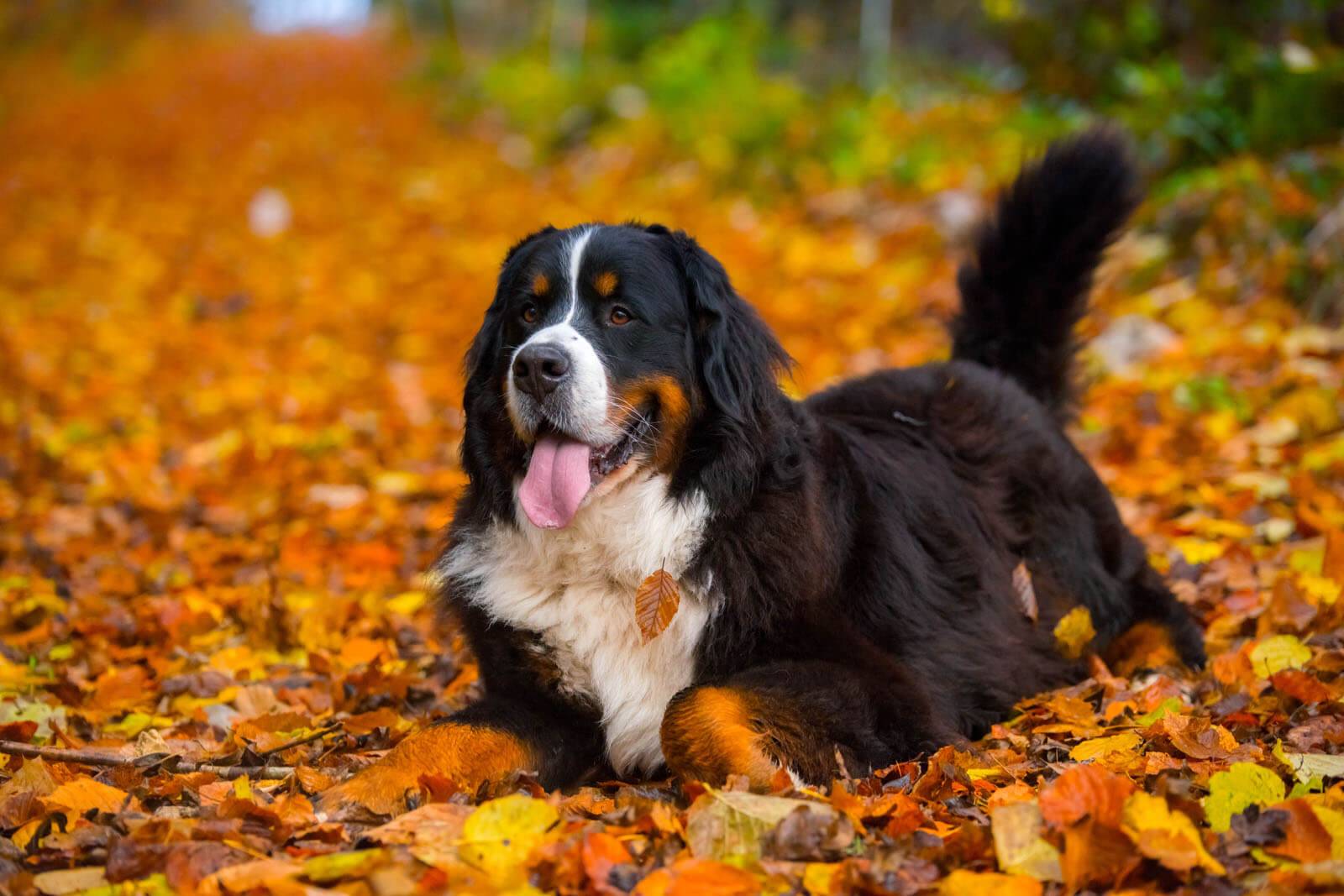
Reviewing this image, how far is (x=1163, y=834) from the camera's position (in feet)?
8.62

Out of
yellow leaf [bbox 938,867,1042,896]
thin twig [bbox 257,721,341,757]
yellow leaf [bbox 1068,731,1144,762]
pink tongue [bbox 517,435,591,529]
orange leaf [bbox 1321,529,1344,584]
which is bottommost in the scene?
yellow leaf [bbox 1068,731,1144,762]

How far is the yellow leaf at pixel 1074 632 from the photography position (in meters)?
4.31

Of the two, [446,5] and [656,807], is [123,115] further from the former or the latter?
[656,807]

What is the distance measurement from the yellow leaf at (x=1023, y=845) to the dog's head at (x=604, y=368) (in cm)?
130

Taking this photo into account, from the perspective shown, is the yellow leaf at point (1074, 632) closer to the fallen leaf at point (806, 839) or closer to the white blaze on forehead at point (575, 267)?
the fallen leaf at point (806, 839)

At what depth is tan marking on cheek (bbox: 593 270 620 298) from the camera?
12.1 ft

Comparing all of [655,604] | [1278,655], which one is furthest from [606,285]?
[1278,655]

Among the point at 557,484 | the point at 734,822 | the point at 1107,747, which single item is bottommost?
the point at 1107,747

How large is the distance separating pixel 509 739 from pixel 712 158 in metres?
11.3

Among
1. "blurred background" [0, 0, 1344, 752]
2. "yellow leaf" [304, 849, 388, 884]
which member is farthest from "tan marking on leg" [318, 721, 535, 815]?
"blurred background" [0, 0, 1344, 752]

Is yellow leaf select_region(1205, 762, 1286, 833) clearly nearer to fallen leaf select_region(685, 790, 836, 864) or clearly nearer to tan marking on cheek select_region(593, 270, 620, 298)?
fallen leaf select_region(685, 790, 836, 864)

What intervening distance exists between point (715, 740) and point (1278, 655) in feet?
6.51

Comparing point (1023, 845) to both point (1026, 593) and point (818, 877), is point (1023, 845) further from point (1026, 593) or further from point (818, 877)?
point (1026, 593)

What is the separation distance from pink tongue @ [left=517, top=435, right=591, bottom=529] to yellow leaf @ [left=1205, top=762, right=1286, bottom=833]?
1725 millimetres
